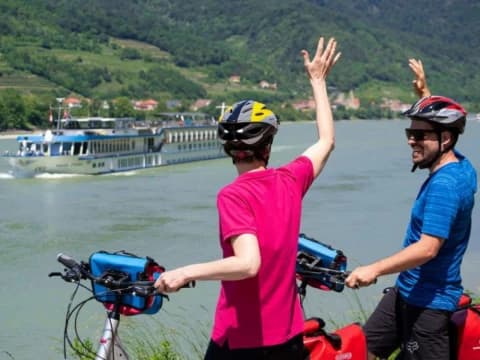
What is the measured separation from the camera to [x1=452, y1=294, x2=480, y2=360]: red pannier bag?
3330mm

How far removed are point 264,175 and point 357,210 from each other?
19.7 m

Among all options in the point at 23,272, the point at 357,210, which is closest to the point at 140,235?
the point at 23,272

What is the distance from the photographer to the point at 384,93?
546 feet

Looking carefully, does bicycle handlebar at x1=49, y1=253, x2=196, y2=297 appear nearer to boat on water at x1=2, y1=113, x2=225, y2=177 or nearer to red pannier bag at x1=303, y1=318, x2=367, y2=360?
red pannier bag at x1=303, y1=318, x2=367, y2=360

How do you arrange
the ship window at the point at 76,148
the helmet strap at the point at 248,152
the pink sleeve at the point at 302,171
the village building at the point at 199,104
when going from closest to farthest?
the helmet strap at the point at 248,152 < the pink sleeve at the point at 302,171 < the ship window at the point at 76,148 < the village building at the point at 199,104

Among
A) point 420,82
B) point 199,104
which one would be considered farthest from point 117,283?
point 199,104

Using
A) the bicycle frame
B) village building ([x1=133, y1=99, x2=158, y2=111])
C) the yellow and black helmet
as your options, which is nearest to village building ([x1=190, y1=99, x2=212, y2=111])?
village building ([x1=133, y1=99, x2=158, y2=111])

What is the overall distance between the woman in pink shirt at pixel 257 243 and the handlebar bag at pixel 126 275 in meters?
0.38

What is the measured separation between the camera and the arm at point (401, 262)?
2.91 meters

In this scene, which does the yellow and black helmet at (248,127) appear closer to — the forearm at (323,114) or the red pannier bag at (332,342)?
the forearm at (323,114)

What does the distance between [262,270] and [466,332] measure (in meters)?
1.13

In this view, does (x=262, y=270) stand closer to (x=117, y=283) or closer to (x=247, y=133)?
(x=247, y=133)

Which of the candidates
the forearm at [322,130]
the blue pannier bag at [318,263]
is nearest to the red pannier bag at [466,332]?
the blue pannier bag at [318,263]

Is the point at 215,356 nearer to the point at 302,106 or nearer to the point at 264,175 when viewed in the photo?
the point at 264,175
